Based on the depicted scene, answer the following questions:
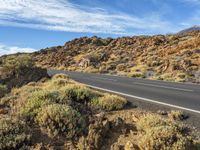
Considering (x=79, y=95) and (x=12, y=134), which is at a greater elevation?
(x=79, y=95)

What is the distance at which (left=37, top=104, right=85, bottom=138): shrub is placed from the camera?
26.2ft

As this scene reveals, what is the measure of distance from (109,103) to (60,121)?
2586 millimetres

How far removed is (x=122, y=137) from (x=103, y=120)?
0.85 metres

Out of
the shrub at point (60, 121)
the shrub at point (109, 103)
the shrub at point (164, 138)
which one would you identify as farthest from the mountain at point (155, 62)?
the shrub at point (164, 138)

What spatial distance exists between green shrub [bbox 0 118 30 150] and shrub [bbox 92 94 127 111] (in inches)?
113

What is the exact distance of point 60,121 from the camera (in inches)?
323

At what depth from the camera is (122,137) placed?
7.56 m

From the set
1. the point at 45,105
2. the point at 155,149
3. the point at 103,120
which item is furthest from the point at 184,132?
the point at 45,105

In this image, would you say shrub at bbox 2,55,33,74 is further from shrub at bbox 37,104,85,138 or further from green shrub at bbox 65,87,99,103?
shrub at bbox 37,104,85,138

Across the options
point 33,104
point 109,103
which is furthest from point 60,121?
point 109,103

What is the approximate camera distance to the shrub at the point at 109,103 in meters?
10.3

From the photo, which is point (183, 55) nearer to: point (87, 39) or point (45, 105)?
point (45, 105)

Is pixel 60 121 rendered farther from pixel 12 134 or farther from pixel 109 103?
pixel 109 103

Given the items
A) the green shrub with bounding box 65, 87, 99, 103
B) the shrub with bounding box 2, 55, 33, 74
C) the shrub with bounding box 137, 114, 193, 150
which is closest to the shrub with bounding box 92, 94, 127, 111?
the green shrub with bounding box 65, 87, 99, 103
